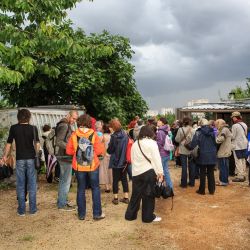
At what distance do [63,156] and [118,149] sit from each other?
4.08 ft

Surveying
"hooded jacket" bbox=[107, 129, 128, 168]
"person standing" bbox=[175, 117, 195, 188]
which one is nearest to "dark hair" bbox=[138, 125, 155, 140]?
"hooded jacket" bbox=[107, 129, 128, 168]

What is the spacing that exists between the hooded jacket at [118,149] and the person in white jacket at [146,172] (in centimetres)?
109

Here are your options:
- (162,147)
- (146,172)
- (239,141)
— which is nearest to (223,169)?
(239,141)

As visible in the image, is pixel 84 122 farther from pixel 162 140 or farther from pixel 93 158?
pixel 162 140

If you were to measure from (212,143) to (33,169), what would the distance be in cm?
424

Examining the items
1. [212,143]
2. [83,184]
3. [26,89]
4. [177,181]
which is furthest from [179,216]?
[26,89]

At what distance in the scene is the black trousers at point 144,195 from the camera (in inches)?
259

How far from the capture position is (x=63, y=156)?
712 cm

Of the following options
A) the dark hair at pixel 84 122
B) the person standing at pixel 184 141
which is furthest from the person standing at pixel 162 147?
the dark hair at pixel 84 122

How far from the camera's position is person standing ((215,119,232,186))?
9641 mm

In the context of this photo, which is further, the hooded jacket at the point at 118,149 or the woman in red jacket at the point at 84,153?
the hooded jacket at the point at 118,149

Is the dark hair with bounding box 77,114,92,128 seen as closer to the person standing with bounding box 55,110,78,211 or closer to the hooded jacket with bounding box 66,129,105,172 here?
the hooded jacket with bounding box 66,129,105,172

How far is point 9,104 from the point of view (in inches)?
626

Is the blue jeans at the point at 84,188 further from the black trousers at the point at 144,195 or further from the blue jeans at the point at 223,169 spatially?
the blue jeans at the point at 223,169
